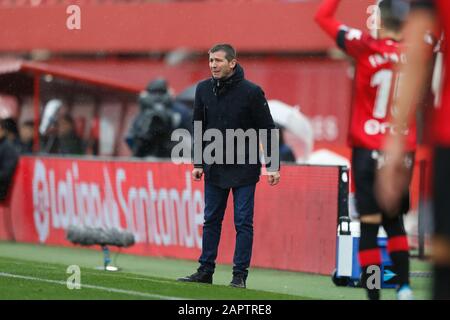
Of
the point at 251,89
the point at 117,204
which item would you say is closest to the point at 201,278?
the point at 251,89

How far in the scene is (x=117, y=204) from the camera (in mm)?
14383

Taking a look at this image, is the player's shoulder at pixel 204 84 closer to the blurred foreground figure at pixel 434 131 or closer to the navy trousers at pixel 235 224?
the navy trousers at pixel 235 224

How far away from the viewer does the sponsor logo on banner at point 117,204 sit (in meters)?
13.5

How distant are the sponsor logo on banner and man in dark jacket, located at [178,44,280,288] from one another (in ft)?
11.4

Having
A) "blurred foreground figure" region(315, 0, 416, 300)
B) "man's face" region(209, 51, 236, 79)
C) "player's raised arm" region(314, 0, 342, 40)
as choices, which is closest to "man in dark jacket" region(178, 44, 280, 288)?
"man's face" region(209, 51, 236, 79)

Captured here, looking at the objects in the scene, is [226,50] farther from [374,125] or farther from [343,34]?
[374,125]

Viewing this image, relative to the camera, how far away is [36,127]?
57.8 ft

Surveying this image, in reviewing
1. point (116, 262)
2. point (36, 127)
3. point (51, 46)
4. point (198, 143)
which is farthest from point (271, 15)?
point (198, 143)

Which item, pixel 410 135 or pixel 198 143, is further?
pixel 198 143

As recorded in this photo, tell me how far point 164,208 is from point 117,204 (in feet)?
2.65

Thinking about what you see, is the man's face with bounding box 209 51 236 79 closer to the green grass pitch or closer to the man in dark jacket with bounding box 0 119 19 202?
the green grass pitch

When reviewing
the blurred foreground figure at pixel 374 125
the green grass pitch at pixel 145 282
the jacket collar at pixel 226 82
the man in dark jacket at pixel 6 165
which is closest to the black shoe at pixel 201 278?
the green grass pitch at pixel 145 282

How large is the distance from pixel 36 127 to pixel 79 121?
1677 mm
